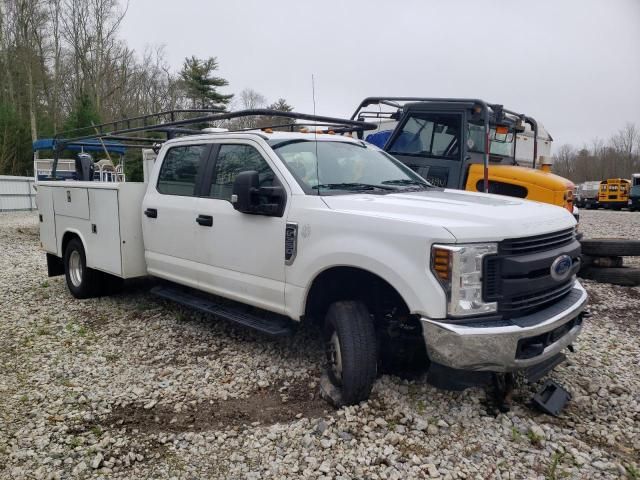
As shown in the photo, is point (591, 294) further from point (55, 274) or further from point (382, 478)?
point (55, 274)

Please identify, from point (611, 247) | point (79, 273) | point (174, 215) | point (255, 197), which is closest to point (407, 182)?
point (255, 197)

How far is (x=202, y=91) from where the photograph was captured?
124ft

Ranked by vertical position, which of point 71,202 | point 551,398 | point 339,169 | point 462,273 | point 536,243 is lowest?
point 551,398

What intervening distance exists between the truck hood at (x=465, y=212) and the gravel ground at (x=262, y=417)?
133 centimetres

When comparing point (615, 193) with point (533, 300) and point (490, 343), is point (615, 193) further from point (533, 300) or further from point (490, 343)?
point (490, 343)

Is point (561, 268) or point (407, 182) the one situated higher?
point (407, 182)

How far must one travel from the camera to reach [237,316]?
447cm

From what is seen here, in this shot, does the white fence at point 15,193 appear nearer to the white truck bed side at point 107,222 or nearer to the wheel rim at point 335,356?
the white truck bed side at point 107,222

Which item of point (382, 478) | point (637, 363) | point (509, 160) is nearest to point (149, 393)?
point (382, 478)

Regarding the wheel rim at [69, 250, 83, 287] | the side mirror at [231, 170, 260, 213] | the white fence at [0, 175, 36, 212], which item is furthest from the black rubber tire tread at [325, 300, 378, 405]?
the white fence at [0, 175, 36, 212]

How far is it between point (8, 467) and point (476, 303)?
3.02 metres

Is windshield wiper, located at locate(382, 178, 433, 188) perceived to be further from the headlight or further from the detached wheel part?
the detached wheel part

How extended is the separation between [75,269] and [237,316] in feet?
11.3

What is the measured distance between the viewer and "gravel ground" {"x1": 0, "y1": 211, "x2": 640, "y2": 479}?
3.00 meters
